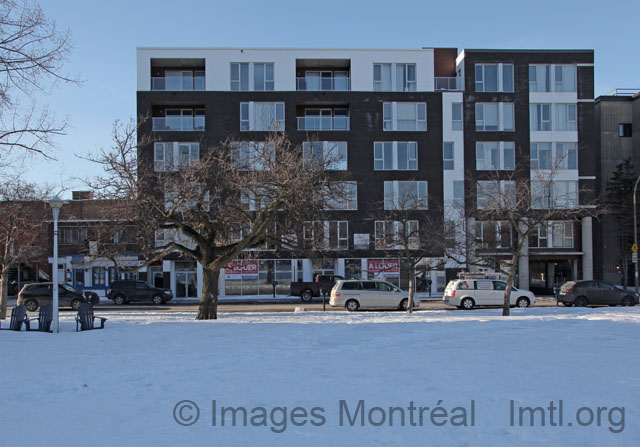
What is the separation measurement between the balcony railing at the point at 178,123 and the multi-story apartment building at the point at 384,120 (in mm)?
79

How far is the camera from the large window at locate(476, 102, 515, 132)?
41938mm

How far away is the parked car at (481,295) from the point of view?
27109mm

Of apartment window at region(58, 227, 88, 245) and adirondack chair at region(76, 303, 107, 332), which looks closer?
adirondack chair at region(76, 303, 107, 332)

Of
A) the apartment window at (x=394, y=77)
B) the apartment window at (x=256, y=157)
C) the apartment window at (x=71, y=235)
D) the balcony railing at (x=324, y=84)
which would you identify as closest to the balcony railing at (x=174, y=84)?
the balcony railing at (x=324, y=84)

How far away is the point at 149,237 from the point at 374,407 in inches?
554

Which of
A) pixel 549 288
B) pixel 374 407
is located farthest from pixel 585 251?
pixel 374 407

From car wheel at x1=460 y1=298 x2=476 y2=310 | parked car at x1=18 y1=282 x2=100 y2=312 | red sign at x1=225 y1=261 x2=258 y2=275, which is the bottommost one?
car wheel at x1=460 y1=298 x2=476 y2=310

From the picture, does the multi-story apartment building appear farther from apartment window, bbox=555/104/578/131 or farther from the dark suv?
the dark suv

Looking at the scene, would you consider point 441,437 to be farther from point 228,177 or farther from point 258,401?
point 228,177

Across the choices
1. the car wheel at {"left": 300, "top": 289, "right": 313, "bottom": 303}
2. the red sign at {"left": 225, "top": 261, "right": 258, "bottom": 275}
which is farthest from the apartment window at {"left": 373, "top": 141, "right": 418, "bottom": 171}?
the car wheel at {"left": 300, "top": 289, "right": 313, "bottom": 303}

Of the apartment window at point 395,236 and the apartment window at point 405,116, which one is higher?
the apartment window at point 405,116

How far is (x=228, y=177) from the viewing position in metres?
18.3

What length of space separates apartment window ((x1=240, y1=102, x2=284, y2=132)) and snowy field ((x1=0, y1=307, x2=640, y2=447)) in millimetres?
30719

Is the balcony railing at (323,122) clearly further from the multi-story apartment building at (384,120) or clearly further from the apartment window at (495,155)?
the apartment window at (495,155)
